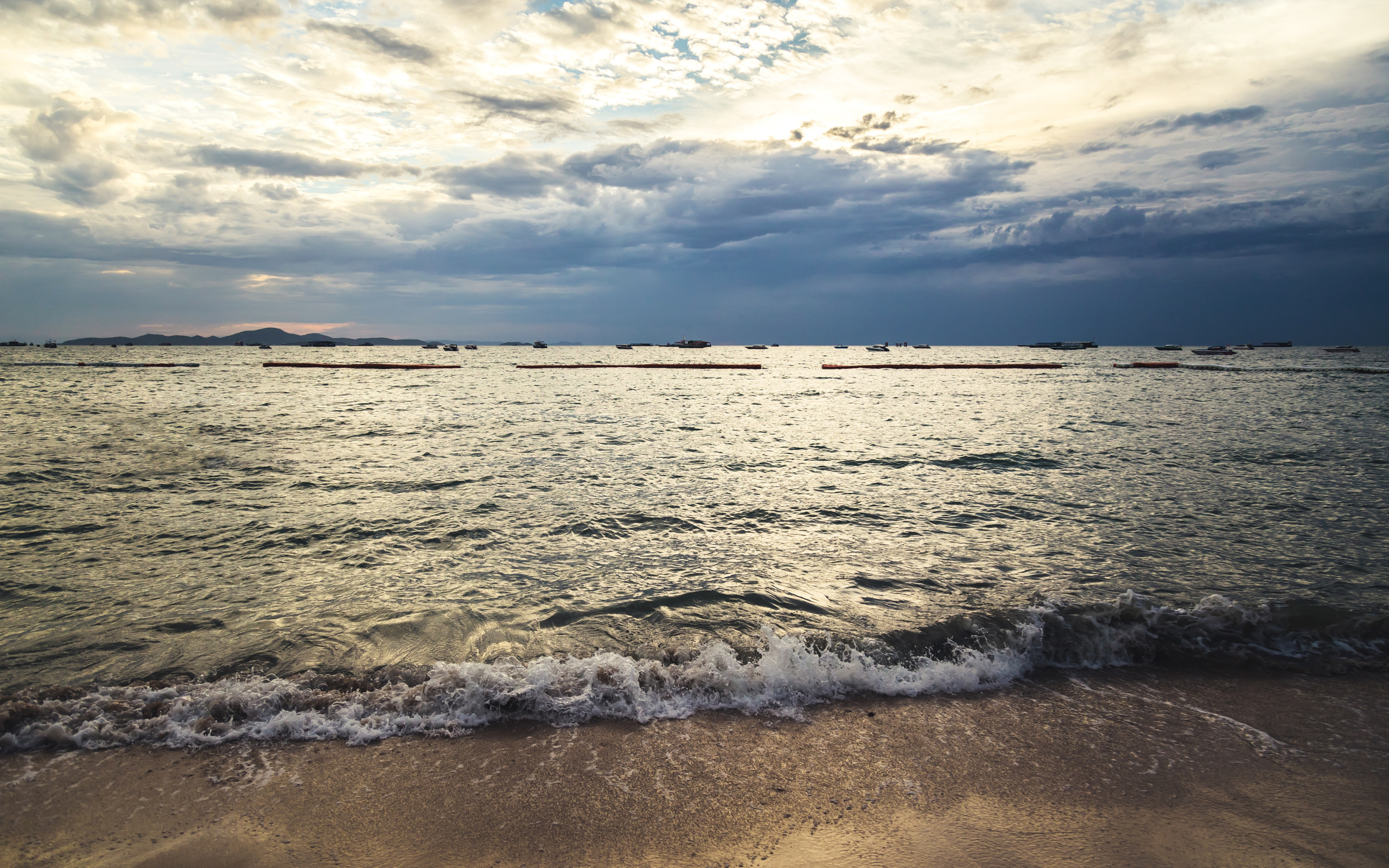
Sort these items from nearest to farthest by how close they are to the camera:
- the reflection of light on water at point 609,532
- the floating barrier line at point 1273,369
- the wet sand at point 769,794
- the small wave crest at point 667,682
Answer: the wet sand at point 769,794, the small wave crest at point 667,682, the reflection of light on water at point 609,532, the floating barrier line at point 1273,369

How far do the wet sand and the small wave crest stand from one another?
0.73ft

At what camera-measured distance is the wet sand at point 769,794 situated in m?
3.93

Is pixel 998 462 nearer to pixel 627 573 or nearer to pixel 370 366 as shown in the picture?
pixel 627 573

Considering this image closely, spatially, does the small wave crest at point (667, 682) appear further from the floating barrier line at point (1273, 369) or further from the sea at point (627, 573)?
the floating barrier line at point (1273, 369)

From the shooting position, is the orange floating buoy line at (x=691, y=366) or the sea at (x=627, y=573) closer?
the sea at (x=627, y=573)

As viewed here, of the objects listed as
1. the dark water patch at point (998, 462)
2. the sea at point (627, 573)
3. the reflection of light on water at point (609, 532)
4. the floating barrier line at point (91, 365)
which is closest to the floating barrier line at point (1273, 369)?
the reflection of light on water at point (609, 532)

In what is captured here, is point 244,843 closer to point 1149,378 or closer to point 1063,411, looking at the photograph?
point 1063,411

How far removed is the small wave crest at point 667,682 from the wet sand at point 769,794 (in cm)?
22

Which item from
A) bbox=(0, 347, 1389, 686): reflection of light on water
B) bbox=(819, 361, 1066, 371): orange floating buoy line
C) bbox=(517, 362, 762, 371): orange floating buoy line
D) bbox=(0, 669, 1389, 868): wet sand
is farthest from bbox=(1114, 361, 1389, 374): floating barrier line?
bbox=(0, 669, 1389, 868): wet sand

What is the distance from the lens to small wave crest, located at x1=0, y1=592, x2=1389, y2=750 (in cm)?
542

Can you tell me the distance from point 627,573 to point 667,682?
146 inches

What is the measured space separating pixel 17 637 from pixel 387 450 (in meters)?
15.4

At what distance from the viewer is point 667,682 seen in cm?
620

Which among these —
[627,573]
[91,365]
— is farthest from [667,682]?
[91,365]
